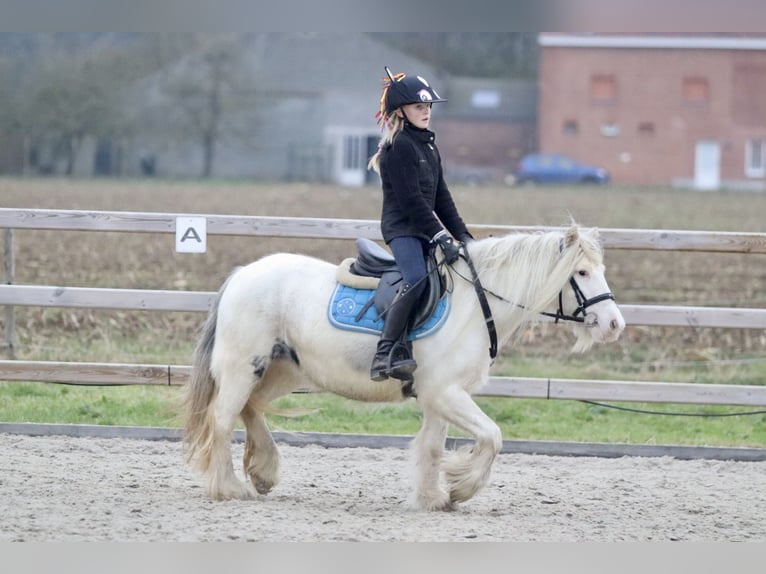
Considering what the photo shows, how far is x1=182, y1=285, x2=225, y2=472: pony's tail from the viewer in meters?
7.12

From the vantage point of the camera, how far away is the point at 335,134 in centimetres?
5953

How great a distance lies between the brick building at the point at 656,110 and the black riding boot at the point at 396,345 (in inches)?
2129

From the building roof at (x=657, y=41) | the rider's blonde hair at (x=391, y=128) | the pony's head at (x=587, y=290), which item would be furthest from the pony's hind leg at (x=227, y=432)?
the building roof at (x=657, y=41)

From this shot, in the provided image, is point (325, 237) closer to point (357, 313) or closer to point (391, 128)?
point (357, 313)

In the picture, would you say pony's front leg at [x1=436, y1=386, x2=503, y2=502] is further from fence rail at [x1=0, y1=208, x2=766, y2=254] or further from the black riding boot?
fence rail at [x1=0, y1=208, x2=766, y2=254]

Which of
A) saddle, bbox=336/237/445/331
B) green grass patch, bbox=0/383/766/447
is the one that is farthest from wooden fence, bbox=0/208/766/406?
saddle, bbox=336/237/445/331

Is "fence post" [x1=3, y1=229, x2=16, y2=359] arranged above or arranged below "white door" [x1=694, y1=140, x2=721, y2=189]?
below

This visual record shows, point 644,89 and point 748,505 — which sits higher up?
point 644,89

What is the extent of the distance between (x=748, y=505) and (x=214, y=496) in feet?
10.8

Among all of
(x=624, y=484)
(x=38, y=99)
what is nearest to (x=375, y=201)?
(x=38, y=99)

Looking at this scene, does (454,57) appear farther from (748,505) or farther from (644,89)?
(748,505)

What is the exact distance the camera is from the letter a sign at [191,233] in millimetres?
8750

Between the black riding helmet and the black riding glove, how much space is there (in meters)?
0.76

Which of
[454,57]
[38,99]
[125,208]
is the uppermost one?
[454,57]
